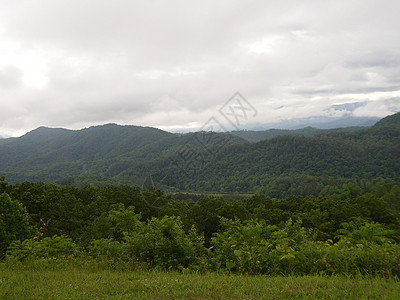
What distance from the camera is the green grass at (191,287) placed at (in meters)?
3.32

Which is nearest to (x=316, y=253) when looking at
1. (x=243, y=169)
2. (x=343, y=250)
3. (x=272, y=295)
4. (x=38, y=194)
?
(x=343, y=250)

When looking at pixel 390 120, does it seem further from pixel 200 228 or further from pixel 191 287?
pixel 191 287

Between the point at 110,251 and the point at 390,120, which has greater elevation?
the point at 110,251

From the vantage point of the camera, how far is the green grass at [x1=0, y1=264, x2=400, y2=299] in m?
3.32

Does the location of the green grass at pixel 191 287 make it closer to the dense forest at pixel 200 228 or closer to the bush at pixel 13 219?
the dense forest at pixel 200 228

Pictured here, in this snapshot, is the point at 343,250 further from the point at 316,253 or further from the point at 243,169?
the point at 243,169

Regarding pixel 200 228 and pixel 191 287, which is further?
pixel 200 228

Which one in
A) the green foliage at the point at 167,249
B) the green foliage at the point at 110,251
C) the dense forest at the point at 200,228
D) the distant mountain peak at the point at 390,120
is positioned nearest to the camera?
the dense forest at the point at 200,228

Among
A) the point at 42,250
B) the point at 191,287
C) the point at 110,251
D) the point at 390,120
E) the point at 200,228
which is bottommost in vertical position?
the point at 200,228

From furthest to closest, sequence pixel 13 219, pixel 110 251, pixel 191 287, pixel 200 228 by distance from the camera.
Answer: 1. pixel 200 228
2. pixel 13 219
3. pixel 110 251
4. pixel 191 287

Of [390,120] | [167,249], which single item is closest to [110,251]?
[167,249]

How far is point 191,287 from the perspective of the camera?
375 centimetres

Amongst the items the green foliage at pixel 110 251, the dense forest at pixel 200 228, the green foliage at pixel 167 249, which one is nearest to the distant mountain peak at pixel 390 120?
the dense forest at pixel 200 228

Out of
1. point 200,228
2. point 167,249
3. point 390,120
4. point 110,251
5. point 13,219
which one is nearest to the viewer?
point 167,249
